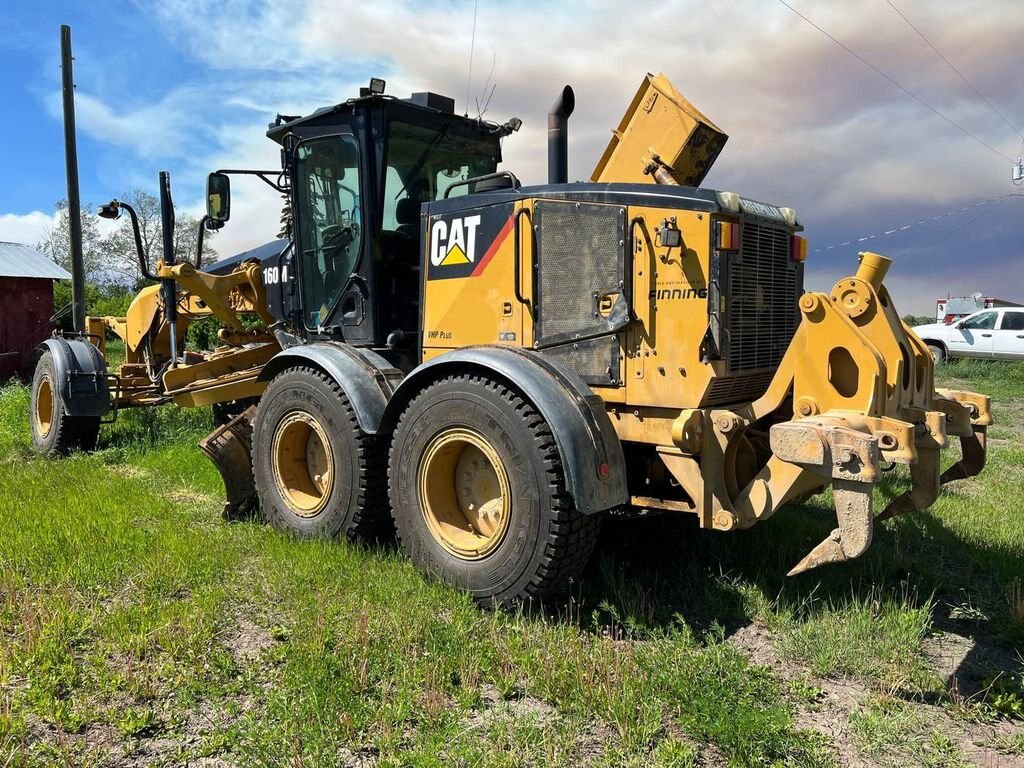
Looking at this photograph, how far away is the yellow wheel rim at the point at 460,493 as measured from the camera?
432 cm

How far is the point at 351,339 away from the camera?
570cm

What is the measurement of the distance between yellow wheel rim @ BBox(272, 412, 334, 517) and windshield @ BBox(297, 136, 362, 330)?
90cm

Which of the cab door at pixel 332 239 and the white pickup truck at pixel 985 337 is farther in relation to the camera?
the white pickup truck at pixel 985 337

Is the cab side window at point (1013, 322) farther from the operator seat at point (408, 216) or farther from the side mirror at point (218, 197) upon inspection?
the side mirror at point (218, 197)

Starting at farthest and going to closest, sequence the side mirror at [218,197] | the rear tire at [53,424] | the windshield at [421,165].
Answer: the rear tire at [53,424] → the side mirror at [218,197] → the windshield at [421,165]

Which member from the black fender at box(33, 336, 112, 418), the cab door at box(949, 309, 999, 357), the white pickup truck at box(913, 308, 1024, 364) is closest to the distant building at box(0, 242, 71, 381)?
the black fender at box(33, 336, 112, 418)

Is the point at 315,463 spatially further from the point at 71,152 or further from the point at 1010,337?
the point at 1010,337

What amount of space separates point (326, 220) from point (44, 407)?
5.35 metres

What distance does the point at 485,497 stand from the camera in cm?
446

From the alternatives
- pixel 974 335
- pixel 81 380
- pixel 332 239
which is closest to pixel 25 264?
pixel 81 380

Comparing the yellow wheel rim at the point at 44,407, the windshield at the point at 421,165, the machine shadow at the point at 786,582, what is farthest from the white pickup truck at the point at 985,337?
the yellow wheel rim at the point at 44,407

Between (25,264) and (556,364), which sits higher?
(25,264)

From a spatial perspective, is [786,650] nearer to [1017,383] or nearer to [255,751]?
[255,751]

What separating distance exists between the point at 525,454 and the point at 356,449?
1396 millimetres
